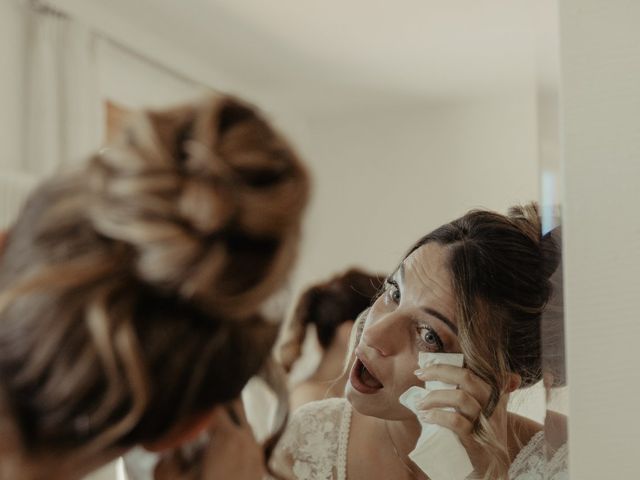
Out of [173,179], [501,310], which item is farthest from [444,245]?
[173,179]

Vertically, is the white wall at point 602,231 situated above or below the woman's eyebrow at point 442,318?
above

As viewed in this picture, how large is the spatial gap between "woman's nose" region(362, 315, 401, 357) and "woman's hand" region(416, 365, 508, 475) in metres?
0.03

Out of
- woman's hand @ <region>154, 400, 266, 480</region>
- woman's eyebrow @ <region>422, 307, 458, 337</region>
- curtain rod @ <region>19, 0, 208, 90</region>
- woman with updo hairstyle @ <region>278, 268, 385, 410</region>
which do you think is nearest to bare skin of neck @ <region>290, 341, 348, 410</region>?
woman with updo hairstyle @ <region>278, 268, 385, 410</region>

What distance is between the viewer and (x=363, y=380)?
0.65 metres

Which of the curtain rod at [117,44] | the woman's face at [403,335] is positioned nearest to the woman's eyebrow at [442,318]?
the woman's face at [403,335]

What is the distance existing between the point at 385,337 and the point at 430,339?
3 cm

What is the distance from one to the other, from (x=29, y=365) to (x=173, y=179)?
0.10 meters

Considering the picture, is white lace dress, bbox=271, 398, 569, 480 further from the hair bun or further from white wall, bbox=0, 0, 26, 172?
white wall, bbox=0, 0, 26, 172

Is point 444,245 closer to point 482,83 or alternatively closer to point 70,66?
point 482,83

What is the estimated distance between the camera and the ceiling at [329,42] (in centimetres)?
196

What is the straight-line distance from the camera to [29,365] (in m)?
0.36

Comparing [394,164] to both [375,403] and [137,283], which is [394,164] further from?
[137,283]

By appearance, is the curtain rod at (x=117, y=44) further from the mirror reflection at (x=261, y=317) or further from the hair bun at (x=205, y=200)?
the hair bun at (x=205, y=200)

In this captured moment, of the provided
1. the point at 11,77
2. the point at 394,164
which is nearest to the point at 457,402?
the point at 394,164
